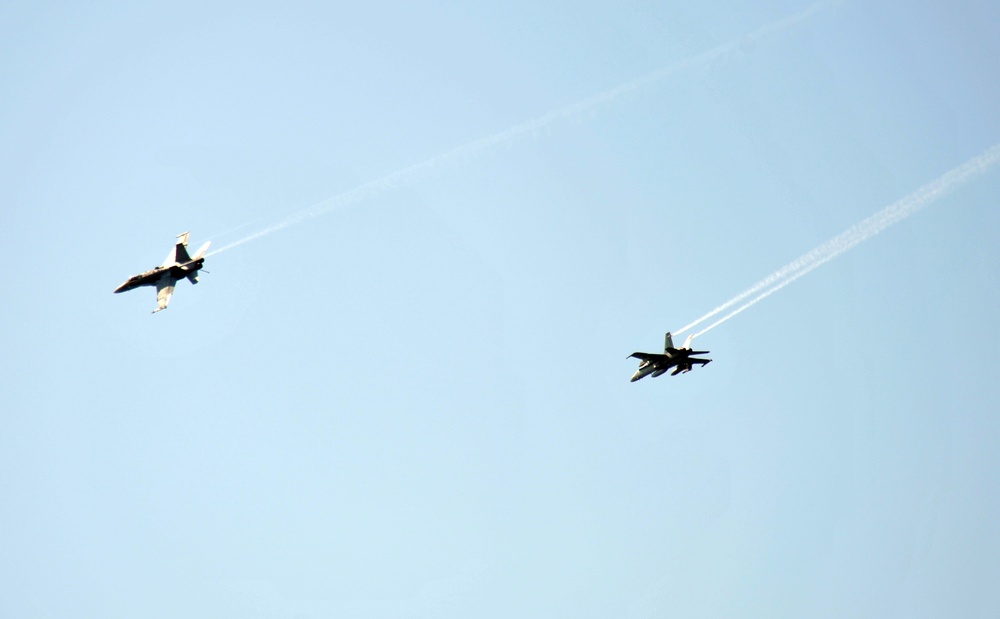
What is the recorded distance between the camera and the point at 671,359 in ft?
274

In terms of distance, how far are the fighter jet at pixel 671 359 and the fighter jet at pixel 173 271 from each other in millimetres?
32508

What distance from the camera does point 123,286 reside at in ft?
268

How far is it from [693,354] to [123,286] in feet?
140

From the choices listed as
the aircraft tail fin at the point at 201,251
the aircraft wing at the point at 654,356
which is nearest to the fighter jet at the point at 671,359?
the aircraft wing at the point at 654,356

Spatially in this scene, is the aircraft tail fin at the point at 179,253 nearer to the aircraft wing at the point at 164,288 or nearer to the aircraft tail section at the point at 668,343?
the aircraft wing at the point at 164,288

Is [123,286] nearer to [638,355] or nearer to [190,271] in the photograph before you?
[190,271]

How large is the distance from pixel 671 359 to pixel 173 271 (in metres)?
37.5

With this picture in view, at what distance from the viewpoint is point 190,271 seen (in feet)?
262

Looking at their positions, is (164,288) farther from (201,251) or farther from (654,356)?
(654,356)

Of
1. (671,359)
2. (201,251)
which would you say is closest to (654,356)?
(671,359)

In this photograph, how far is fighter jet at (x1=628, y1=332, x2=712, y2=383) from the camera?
8319cm

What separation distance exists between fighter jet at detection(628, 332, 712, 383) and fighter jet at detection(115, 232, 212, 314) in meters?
32.5

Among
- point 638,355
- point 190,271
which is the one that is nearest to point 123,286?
point 190,271

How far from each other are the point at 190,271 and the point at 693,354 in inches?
1483
